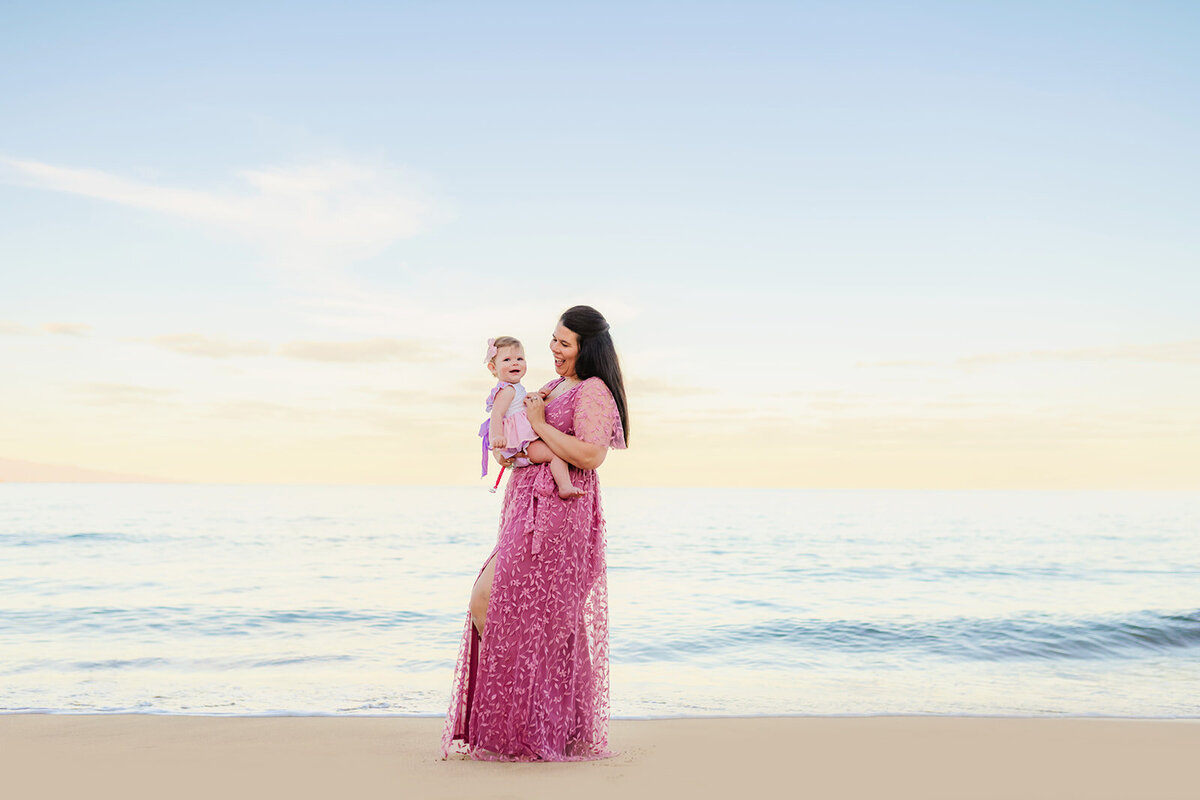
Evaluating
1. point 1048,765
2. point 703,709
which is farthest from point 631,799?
point 703,709

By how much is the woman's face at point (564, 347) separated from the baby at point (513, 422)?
0.18m

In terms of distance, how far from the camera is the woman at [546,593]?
447 cm

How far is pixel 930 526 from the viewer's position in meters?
36.2

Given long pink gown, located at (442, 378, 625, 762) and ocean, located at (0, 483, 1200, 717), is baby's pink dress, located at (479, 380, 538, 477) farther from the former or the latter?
ocean, located at (0, 483, 1200, 717)

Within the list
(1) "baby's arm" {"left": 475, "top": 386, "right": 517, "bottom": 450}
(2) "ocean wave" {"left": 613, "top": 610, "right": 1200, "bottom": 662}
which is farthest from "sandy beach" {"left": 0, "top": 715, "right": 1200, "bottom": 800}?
(2) "ocean wave" {"left": 613, "top": 610, "right": 1200, "bottom": 662}

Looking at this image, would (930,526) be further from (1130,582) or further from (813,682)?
(813,682)

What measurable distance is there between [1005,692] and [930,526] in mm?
29596

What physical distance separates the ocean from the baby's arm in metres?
2.71

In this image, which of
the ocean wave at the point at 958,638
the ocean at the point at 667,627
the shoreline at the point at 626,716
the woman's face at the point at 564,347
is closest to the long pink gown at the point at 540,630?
the woman's face at the point at 564,347

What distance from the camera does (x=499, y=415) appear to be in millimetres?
4531

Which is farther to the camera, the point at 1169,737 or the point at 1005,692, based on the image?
the point at 1005,692

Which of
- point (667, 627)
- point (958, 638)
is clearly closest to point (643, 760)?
point (667, 627)

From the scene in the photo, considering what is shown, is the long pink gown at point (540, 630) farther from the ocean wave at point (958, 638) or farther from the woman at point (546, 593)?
the ocean wave at point (958, 638)

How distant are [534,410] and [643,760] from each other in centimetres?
182
